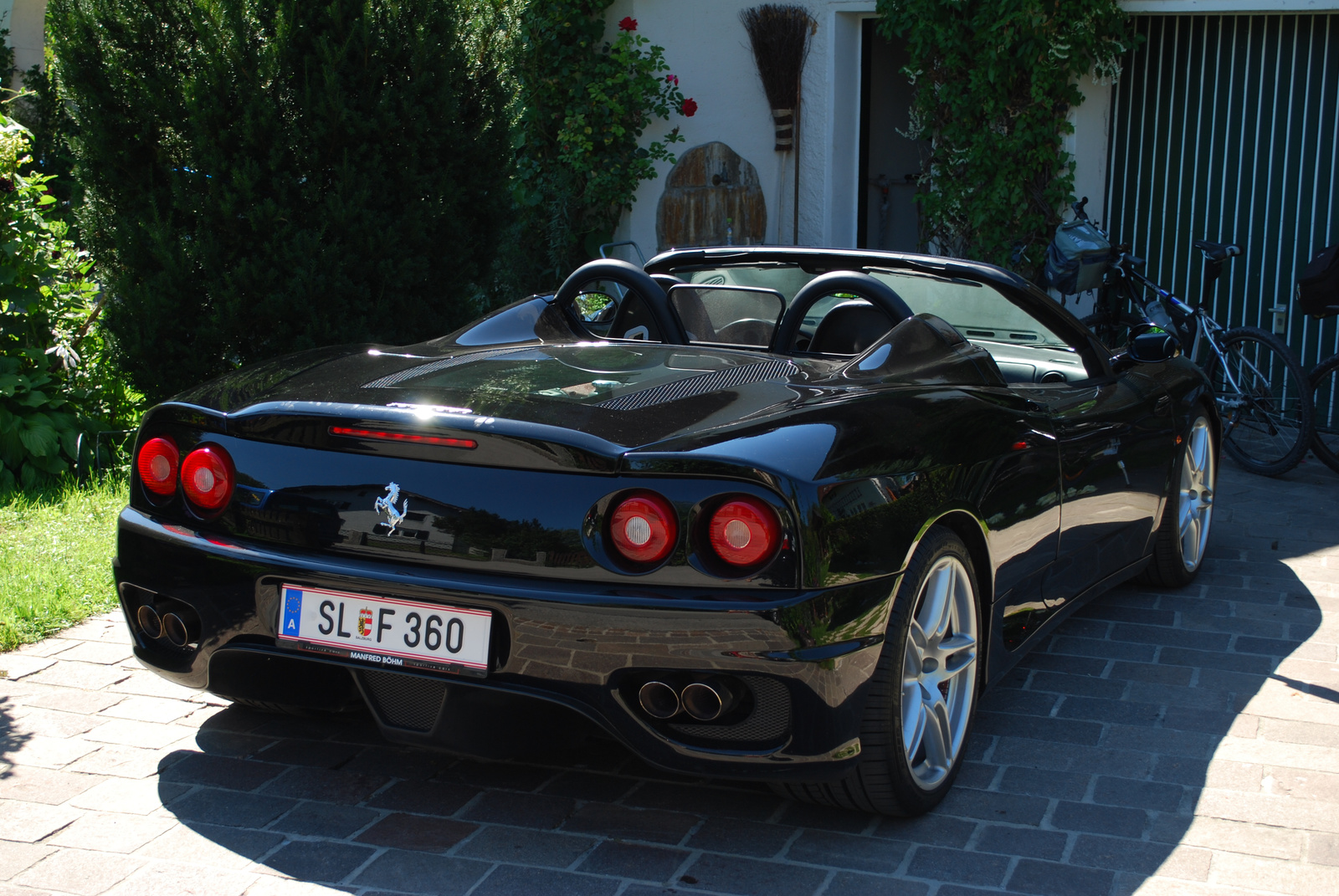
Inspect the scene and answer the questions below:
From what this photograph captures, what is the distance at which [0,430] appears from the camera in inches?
225

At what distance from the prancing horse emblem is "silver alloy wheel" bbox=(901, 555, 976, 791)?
3.49 ft

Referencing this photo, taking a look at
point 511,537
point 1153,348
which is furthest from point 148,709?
point 1153,348

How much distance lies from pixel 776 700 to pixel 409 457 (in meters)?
0.87

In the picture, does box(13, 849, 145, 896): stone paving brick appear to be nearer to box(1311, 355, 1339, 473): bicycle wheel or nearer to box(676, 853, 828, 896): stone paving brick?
box(676, 853, 828, 896): stone paving brick

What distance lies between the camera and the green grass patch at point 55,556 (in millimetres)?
4125

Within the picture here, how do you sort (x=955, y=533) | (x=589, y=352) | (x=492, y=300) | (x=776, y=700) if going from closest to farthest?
(x=776, y=700)
(x=955, y=533)
(x=589, y=352)
(x=492, y=300)

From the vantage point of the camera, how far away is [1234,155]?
855 cm

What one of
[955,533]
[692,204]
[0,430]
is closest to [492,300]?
[692,204]

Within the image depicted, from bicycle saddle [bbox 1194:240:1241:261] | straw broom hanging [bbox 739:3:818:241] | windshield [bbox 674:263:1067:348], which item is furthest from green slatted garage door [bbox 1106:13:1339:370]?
windshield [bbox 674:263:1067:348]

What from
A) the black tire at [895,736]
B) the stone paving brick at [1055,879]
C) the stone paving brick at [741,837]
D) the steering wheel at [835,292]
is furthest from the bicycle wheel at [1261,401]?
the stone paving brick at [741,837]

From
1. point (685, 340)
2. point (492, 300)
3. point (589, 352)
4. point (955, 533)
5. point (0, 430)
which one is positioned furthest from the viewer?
point (492, 300)

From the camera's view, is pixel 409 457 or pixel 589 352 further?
pixel 589 352

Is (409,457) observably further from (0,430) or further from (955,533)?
(0,430)

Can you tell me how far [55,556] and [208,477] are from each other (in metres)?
2.28
